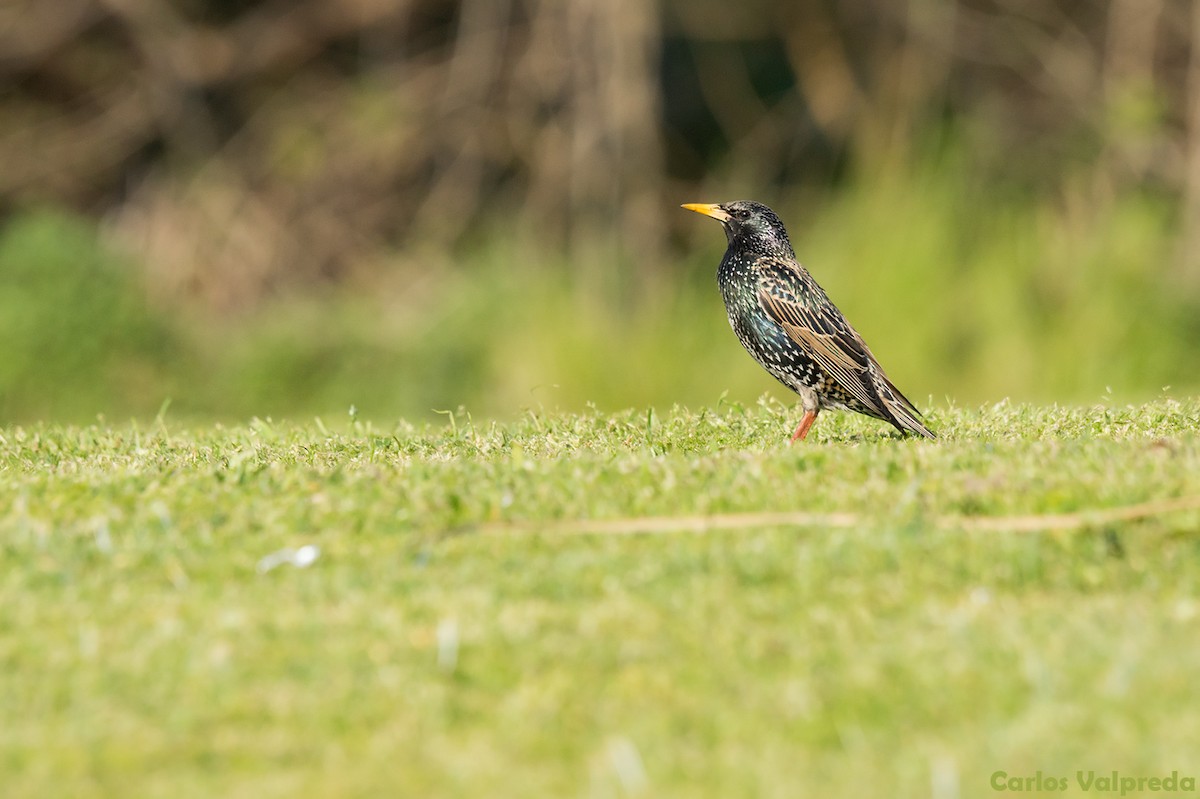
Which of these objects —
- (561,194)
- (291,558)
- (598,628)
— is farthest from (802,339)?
(561,194)

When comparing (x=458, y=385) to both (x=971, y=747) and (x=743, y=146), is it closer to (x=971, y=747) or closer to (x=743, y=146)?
(x=743, y=146)

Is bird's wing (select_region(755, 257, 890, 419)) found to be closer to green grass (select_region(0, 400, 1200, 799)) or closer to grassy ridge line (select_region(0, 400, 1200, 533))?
grassy ridge line (select_region(0, 400, 1200, 533))

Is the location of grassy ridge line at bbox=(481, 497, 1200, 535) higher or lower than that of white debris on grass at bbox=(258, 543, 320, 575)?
higher

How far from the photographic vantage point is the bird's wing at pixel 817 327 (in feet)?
29.9

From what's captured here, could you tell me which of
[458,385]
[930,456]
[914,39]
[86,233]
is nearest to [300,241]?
[86,233]

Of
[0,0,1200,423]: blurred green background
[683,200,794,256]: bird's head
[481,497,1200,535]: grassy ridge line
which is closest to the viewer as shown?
[481,497,1200,535]: grassy ridge line

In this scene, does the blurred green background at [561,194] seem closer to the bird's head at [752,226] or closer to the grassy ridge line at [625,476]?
the bird's head at [752,226]

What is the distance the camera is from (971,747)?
4867 mm

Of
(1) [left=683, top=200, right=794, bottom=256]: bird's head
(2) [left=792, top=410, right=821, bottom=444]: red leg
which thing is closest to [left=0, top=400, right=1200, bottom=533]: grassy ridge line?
(2) [left=792, top=410, right=821, bottom=444]: red leg

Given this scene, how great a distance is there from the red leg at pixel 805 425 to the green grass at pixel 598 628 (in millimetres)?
1343

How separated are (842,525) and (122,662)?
2.49 metres

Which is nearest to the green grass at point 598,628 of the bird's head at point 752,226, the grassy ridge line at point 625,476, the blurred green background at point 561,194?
the grassy ridge line at point 625,476

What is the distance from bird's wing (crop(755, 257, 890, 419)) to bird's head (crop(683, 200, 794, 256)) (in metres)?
0.33

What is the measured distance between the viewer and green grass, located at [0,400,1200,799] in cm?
484
